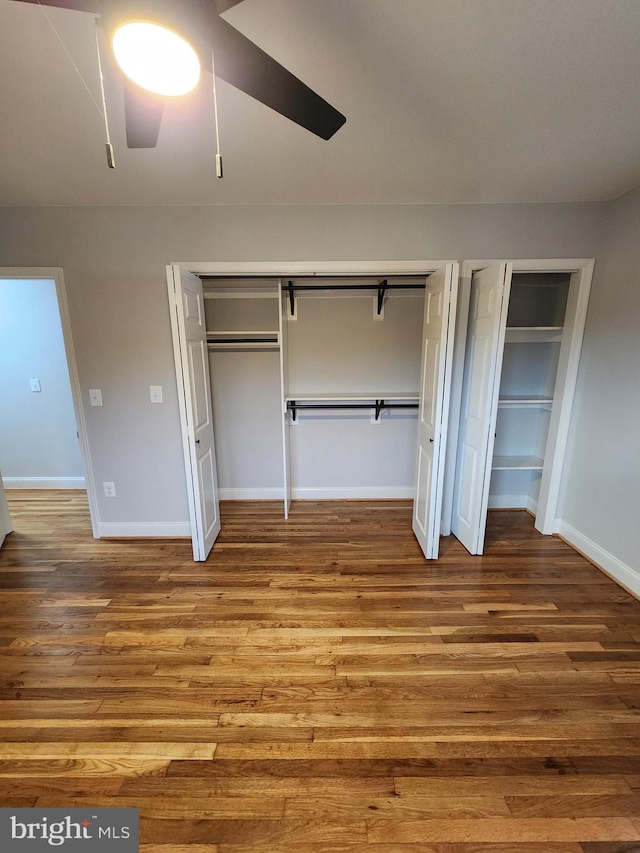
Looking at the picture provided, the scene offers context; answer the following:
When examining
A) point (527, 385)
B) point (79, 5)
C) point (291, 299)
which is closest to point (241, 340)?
point (291, 299)

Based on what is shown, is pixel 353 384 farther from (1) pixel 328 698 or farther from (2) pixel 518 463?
(1) pixel 328 698

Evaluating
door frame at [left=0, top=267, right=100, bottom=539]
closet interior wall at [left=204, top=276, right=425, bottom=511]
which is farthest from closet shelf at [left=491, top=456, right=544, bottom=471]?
door frame at [left=0, top=267, right=100, bottom=539]

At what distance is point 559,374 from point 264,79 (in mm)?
2716

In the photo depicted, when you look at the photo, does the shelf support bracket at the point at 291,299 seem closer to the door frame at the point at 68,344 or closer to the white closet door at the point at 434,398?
the white closet door at the point at 434,398

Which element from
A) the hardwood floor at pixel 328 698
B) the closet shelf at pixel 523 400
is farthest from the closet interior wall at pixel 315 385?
the hardwood floor at pixel 328 698

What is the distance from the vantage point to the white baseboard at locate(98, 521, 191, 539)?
2.84 m

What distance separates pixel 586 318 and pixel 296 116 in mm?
2497

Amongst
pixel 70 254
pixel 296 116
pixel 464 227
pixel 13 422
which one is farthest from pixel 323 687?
pixel 13 422

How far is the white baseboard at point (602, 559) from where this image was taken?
219 centimetres

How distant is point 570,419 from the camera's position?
104 inches

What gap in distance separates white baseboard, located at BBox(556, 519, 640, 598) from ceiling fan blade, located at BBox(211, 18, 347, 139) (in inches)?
119

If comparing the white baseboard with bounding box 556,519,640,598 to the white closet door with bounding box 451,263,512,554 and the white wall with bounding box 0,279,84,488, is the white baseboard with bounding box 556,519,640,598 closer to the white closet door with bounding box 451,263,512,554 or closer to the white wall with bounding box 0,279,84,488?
the white closet door with bounding box 451,263,512,554

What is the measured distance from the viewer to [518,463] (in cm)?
300

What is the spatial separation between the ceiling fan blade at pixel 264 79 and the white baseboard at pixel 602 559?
302cm
